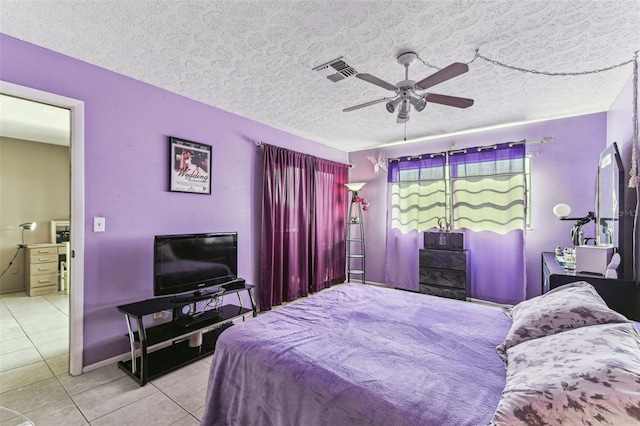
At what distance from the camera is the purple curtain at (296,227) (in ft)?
12.4

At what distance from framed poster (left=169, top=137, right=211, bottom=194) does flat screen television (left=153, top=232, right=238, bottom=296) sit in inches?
22.4

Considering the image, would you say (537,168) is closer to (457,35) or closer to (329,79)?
(457,35)

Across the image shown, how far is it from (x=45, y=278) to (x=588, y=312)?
640 cm

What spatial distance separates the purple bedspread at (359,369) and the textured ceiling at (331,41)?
1.90 metres

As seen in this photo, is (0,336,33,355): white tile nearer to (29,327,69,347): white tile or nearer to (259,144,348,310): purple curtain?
(29,327,69,347): white tile

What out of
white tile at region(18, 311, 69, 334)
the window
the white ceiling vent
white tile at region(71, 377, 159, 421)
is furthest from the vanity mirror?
white tile at region(18, 311, 69, 334)

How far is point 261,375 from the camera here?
1.35m

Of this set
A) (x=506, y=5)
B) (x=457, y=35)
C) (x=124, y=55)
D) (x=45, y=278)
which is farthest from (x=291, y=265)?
(x=45, y=278)

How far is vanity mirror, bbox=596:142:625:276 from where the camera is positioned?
232cm

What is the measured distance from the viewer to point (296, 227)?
4234 mm

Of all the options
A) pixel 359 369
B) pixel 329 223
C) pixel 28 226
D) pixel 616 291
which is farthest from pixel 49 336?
pixel 616 291

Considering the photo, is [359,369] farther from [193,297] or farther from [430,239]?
[430,239]

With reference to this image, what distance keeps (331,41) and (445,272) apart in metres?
3.36

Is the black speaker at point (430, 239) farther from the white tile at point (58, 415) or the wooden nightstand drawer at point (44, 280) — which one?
the wooden nightstand drawer at point (44, 280)
